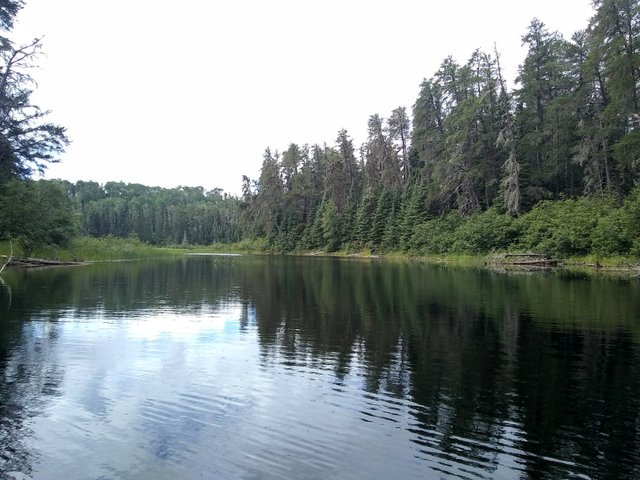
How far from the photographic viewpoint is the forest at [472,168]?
1534 inches

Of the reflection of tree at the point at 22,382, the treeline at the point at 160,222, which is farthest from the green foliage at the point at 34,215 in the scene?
the treeline at the point at 160,222

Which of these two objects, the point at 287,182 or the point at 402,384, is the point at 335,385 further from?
the point at 287,182

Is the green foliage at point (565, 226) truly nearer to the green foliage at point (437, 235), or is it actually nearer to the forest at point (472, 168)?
the forest at point (472, 168)

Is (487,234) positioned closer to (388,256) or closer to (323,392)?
(388,256)

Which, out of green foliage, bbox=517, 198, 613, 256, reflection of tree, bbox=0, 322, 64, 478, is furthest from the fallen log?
green foliage, bbox=517, 198, 613, 256

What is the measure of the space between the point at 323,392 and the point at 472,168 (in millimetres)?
62118

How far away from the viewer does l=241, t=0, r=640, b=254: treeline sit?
43.1 meters

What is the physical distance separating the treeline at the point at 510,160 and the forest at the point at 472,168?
7.5 inches

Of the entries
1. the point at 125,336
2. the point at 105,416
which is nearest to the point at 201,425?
the point at 105,416

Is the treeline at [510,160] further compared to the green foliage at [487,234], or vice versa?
the green foliage at [487,234]

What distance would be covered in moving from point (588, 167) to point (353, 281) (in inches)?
1239

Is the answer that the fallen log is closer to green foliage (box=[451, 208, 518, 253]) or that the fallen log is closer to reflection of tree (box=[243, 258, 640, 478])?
reflection of tree (box=[243, 258, 640, 478])

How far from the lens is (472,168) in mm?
68125

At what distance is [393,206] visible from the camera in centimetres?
8631
